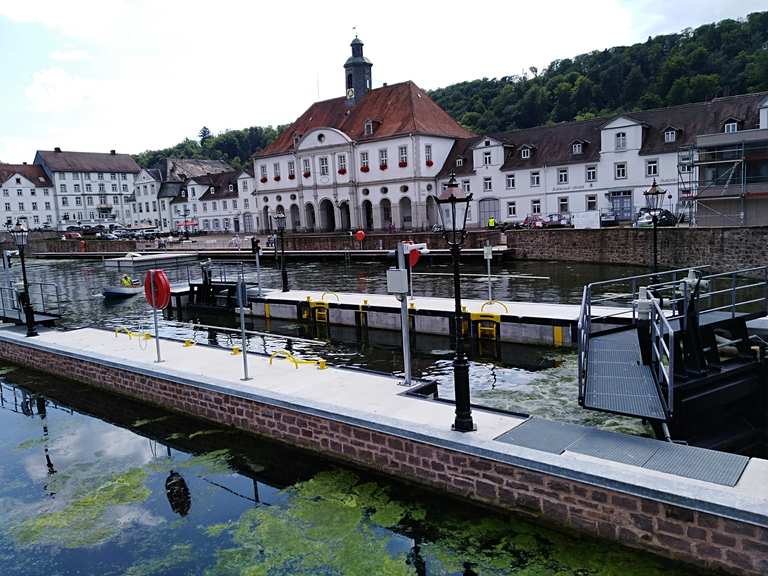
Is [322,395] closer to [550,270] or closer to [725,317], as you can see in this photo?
[725,317]

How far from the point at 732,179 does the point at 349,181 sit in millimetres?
36224

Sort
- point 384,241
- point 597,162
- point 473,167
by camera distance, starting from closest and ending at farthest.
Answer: point 597,162, point 384,241, point 473,167

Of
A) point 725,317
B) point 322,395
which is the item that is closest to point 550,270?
point 725,317

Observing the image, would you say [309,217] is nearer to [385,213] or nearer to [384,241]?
[385,213]

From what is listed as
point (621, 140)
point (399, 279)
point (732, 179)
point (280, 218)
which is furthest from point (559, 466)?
point (621, 140)

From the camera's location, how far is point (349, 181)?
64.0 metres

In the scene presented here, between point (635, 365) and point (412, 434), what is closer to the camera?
point (412, 434)

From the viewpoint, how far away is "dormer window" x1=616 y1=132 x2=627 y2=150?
159 ft

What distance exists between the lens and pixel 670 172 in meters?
46.4

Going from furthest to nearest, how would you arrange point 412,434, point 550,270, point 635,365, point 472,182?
1. point 472,182
2. point 550,270
3. point 635,365
4. point 412,434

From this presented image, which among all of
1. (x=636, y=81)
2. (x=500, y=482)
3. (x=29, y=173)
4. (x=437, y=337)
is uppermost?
(x=636, y=81)

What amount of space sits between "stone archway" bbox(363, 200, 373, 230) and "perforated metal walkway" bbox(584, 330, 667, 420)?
171 feet

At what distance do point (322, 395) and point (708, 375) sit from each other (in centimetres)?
646

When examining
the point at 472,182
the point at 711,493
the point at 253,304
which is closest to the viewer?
the point at 711,493
